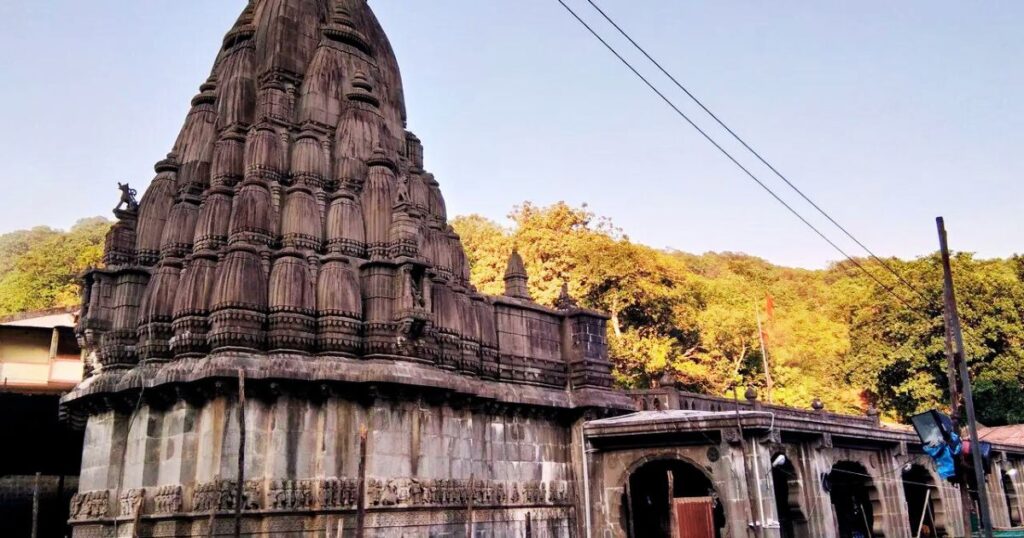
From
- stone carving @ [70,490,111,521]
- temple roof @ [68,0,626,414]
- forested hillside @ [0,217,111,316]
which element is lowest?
stone carving @ [70,490,111,521]

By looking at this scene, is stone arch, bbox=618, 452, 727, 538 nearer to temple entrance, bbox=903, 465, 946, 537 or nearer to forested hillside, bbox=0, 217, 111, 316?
temple entrance, bbox=903, 465, 946, 537

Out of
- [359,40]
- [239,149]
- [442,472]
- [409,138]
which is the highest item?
[359,40]

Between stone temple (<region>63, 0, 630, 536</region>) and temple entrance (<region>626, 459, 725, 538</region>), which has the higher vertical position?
stone temple (<region>63, 0, 630, 536</region>)

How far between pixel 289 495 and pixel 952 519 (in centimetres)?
2294

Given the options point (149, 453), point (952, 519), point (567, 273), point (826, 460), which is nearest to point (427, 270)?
point (149, 453)

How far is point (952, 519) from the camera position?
26.7m

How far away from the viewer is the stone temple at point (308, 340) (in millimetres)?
15750

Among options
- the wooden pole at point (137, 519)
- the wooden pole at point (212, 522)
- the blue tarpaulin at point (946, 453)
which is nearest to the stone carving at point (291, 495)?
the wooden pole at point (212, 522)

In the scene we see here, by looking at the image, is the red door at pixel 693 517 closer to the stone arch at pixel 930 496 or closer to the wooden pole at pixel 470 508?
the wooden pole at pixel 470 508

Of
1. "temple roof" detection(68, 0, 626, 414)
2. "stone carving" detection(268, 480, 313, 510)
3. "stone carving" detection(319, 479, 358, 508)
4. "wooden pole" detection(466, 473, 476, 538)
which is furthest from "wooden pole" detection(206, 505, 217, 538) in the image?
"wooden pole" detection(466, 473, 476, 538)

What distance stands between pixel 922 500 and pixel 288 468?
2493cm

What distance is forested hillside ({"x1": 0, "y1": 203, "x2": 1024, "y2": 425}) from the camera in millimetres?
41875

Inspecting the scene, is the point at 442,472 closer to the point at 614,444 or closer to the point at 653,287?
the point at 614,444

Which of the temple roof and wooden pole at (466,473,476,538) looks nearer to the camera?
the temple roof
